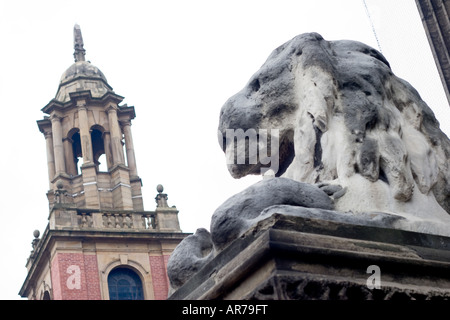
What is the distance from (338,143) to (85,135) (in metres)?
43.7

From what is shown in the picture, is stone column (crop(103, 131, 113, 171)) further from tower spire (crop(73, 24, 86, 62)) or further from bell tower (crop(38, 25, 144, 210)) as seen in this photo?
tower spire (crop(73, 24, 86, 62))

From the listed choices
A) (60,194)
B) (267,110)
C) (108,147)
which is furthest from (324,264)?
(108,147)

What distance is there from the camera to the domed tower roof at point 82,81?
161 ft

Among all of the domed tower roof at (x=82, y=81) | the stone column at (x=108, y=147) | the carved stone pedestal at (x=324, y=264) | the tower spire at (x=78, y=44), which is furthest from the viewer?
the tower spire at (x=78, y=44)

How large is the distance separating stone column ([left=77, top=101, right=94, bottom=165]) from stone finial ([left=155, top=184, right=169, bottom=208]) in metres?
3.41

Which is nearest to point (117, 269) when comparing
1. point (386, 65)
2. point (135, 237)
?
point (135, 237)

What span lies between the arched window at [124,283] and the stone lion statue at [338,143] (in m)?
39.1

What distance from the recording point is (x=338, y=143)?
4.11 m

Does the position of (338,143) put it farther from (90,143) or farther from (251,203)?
(90,143)

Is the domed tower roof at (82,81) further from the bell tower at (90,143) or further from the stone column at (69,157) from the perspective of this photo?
the stone column at (69,157)

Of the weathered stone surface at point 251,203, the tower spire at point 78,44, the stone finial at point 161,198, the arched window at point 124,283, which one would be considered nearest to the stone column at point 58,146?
the tower spire at point 78,44

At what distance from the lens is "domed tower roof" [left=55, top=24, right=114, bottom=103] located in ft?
161
